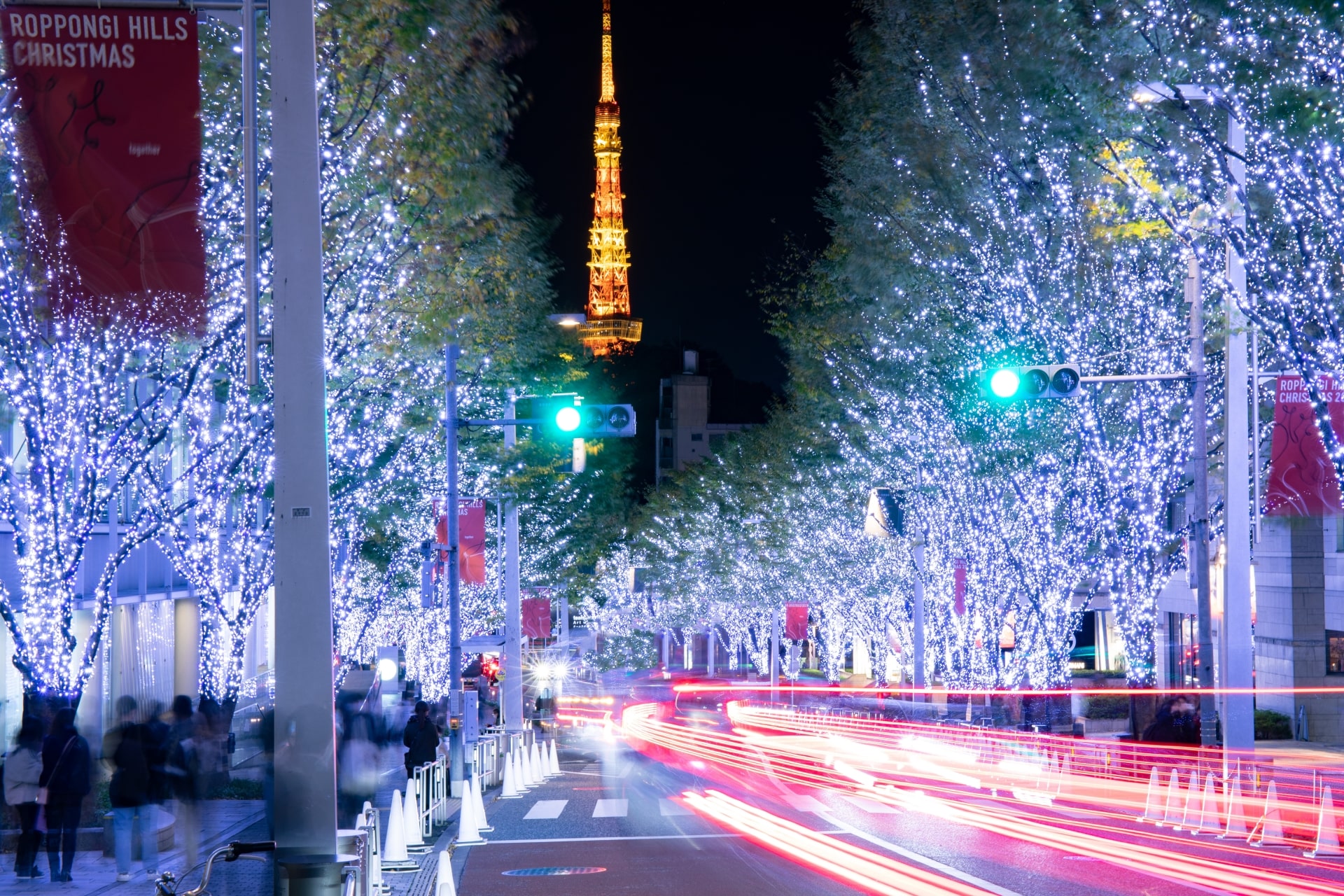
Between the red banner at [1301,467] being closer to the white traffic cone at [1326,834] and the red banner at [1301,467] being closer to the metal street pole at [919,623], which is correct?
the white traffic cone at [1326,834]

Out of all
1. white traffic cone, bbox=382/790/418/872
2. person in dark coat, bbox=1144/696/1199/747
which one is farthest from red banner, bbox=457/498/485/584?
person in dark coat, bbox=1144/696/1199/747

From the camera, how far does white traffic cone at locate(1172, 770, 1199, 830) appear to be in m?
17.8

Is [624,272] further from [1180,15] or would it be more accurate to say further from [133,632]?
[1180,15]

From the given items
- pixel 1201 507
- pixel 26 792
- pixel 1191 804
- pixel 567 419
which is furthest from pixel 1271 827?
pixel 26 792

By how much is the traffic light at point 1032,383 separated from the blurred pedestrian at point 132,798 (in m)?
10.3

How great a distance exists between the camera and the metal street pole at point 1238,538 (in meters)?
17.1

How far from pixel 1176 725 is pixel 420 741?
462 inches

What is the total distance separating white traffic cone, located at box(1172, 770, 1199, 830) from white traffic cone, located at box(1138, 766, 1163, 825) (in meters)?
0.82

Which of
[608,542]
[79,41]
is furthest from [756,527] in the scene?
[79,41]

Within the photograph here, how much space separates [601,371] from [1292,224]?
51.1 m

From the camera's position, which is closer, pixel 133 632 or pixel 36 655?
pixel 36 655

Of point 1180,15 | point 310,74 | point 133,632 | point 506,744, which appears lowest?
point 506,744

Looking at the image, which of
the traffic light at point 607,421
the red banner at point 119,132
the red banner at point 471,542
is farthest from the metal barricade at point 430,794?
the red banner at point 119,132

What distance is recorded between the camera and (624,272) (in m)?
186
